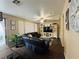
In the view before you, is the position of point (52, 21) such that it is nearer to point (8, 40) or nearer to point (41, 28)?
point (41, 28)

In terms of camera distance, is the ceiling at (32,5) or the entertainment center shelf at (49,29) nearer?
the ceiling at (32,5)

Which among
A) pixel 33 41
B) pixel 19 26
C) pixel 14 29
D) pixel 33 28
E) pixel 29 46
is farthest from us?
pixel 33 28

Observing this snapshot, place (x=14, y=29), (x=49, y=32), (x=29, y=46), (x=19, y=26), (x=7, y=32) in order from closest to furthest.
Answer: (x=29, y=46) → (x=7, y=32) → (x=14, y=29) → (x=19, y=26) → (x=49, y=32)

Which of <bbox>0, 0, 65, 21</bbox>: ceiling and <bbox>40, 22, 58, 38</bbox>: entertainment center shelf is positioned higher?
<bbox>0, 0, 65, 21</bbox>: ceiling

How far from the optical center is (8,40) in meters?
7.20

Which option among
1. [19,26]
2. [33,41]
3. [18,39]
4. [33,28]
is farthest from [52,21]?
[33,41]

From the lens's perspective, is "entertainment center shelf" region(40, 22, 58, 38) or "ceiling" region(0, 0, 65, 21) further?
"entertainment center shelf" region(40, 22, 58, 38)

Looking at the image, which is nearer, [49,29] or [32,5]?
[32,5]

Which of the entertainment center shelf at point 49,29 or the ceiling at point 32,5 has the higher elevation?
the ceiling at point 32,5

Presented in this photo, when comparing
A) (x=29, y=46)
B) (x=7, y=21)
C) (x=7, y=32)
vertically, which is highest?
(x=7, y=21)

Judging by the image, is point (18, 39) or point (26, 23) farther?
point (26, 23)

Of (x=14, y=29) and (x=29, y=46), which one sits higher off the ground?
A: (x=14, y=29)

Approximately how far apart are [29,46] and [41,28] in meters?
6.16

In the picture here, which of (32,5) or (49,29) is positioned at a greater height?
(32,5)
